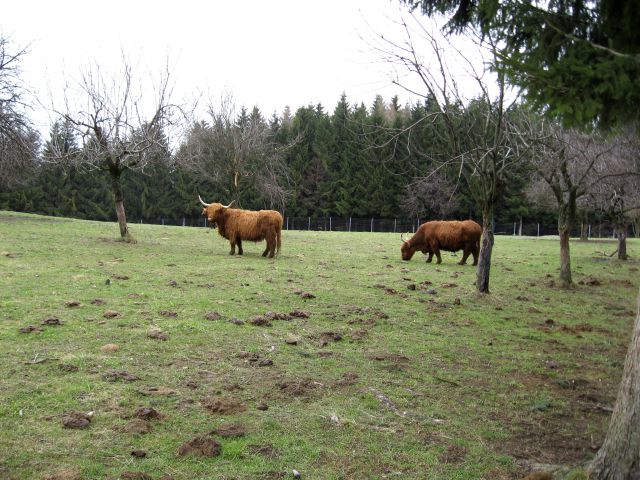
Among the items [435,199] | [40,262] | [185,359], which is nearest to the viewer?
[185,359]

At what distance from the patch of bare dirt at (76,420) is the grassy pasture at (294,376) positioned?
0.13ft

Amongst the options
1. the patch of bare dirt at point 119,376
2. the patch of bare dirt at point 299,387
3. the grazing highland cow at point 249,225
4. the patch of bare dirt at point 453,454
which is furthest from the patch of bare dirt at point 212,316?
the grazing highland cow at point 249,225

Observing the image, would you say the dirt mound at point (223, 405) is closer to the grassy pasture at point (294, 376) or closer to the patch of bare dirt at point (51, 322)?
the grassy pasture at point (294, 376)

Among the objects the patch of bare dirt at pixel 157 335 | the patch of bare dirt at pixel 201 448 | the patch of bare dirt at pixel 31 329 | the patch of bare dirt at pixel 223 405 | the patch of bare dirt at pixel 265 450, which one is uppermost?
the patch of bare dirt at pixel 31 329

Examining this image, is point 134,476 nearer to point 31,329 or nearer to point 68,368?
point 68,368

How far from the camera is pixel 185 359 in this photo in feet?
20.6

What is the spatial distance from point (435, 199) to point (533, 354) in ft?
151

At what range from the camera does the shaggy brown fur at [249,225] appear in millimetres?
17219

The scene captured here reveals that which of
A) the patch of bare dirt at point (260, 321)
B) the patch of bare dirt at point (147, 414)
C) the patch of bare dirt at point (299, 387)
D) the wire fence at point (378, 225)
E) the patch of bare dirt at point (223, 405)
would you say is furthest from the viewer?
the wire fence at point (378, 225)

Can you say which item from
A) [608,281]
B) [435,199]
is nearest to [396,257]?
[608,281]

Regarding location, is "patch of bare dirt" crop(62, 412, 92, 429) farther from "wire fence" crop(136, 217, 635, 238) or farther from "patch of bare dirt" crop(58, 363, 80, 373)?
"wire fence" crop(136, 217, 635, 238)

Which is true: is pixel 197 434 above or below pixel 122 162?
Result: below

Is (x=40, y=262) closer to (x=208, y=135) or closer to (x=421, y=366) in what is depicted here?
(x=421, y=366)

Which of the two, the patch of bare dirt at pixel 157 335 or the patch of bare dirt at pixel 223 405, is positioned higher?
the patch of bare dirt at pixel 157 335
